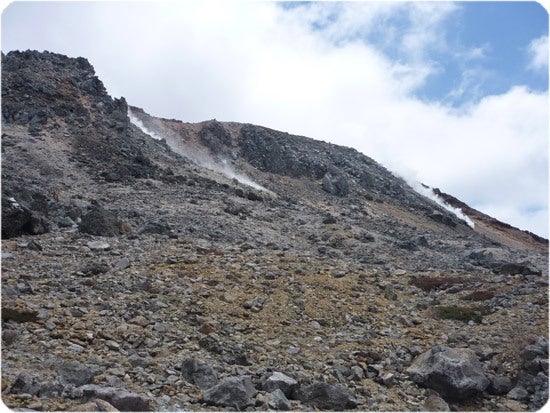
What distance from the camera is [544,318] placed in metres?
15.3

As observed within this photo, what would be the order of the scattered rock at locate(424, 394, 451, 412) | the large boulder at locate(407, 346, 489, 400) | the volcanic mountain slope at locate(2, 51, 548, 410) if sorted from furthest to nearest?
A: 1. the large boulder at locate(407, 346, 489, 400)
2. the scattered rock at locate(424, 394, 451, 412)
3. the volcanic mountain slope at locate(2, 51, 548, 410)

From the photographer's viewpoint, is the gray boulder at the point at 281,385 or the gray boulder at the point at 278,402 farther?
the gray boulder at the point at 281,385

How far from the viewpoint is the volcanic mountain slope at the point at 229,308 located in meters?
10.3

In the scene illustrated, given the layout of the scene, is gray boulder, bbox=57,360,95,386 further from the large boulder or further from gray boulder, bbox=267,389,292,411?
the large boulder

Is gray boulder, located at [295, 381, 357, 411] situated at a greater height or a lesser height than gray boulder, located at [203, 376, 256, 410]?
greater

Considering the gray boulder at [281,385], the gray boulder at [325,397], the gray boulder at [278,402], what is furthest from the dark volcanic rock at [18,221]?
the gray boulder at [325,397]

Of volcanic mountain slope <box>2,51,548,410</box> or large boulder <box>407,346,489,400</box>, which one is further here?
large boulder <box>407,346,489,400</box>

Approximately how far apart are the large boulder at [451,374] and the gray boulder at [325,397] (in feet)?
7.61

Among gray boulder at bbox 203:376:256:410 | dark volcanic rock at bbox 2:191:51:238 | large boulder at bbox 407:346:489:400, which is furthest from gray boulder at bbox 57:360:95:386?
dark volcanic rock at bbox 2:191:51:238

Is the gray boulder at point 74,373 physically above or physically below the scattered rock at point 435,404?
below

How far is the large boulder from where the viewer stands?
11.3m

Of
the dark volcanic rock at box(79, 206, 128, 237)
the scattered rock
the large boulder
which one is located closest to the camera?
the scattered rock

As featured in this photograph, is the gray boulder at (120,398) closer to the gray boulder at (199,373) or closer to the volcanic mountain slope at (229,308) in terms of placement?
the volcanic mountain slope at (229,308)

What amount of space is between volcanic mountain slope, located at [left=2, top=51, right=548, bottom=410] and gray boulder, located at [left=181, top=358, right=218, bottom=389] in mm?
44
